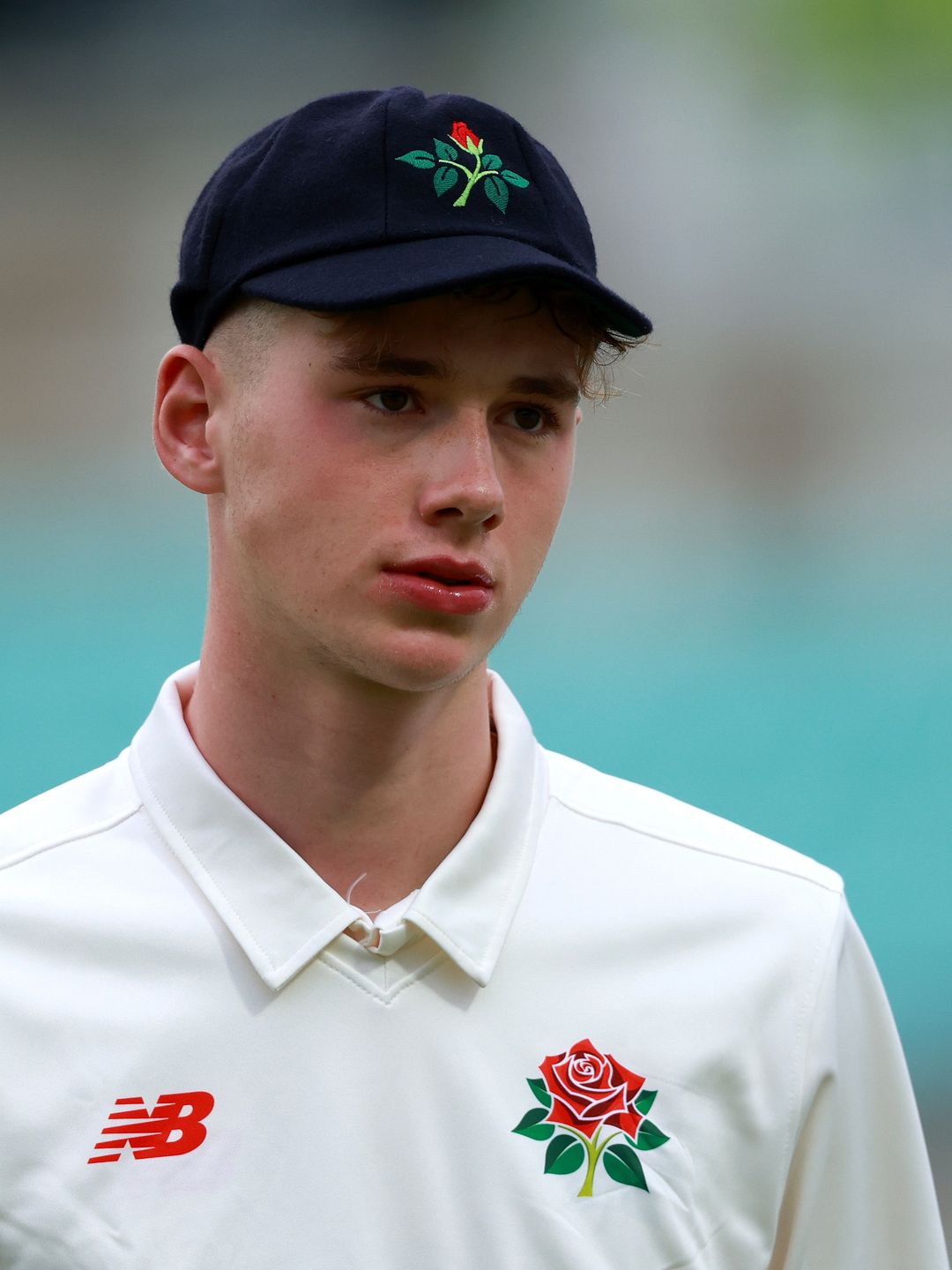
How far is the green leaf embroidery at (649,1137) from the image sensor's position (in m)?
1.24

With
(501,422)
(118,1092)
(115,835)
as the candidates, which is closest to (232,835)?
(115,835)

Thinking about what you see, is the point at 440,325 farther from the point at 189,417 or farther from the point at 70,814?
the point at 70,814

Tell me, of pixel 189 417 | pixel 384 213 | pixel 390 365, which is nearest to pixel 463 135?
pixel 384 213

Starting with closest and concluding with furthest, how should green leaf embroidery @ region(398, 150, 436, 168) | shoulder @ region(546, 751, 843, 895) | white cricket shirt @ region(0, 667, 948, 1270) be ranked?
white cricket shirt @ region(0, 667, 948, 1270)
green leaf embroidery @ region(398, 150, 436, 168)
shoulder @ region(546, 751, 843, 895)

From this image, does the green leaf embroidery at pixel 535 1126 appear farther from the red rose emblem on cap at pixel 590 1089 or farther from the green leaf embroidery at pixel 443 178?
the green leaf embroidery at pixel 443 178

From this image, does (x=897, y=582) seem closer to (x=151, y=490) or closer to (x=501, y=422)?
(x=151, y=490)

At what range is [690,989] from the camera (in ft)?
4.30

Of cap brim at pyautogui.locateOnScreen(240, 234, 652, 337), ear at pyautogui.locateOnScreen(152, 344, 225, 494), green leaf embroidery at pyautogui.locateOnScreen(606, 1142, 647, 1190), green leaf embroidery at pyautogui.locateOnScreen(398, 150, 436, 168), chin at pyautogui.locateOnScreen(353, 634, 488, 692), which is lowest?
green leaf embroidery at pyautogui.locateOnScreen(606, 1142, 647, 1190)

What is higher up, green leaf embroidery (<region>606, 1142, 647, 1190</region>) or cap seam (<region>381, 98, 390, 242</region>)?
cap seam (<region>381, 98, 390, 242</region>)

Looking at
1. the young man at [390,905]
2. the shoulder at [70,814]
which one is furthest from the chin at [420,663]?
the shoulder at [70,814]

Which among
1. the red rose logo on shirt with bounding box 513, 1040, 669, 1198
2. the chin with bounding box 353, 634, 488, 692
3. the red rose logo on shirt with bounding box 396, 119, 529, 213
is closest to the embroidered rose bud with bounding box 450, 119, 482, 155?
the red rose logo on shirt with bounding box 396, 119, 529, 213

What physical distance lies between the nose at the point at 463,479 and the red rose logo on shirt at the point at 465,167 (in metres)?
0.19

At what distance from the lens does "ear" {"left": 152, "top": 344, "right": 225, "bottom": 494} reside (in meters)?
1.31

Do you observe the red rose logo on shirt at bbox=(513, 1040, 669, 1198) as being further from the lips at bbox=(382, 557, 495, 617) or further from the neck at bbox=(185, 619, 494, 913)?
the lips at bbox=(382, 557, 495, 617)
